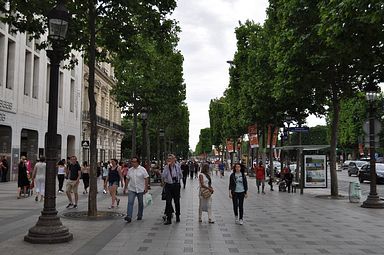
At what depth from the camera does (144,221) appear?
13320mm

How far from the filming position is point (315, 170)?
25.2 meters

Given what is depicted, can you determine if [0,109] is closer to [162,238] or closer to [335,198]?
[335,198]

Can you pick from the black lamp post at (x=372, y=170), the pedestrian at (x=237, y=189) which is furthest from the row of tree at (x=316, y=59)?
the pedestrian at (x=237, y=189)

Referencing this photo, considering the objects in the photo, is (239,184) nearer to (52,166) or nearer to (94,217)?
(94,217)

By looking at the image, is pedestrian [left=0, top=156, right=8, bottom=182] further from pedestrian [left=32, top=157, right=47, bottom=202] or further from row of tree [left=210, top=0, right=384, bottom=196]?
row of tree [left=210, top=0, right=384, bottom=196]

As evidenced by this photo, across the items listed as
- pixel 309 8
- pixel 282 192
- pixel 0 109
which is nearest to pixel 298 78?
pixel 309 8

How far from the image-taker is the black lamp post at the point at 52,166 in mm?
9523

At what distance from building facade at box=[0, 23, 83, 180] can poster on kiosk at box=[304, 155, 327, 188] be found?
17.9 meters

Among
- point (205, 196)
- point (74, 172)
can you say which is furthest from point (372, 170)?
point (74, 172)

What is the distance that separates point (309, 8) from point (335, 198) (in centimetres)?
900

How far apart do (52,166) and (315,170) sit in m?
18.1

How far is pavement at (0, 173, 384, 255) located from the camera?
363 inches

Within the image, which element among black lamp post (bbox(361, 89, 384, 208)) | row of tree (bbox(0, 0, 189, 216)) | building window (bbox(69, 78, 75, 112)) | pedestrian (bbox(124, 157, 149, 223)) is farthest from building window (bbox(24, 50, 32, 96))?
black lamp post (bbox(361, 89, 384, 208))

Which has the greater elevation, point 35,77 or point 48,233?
point 35,77
